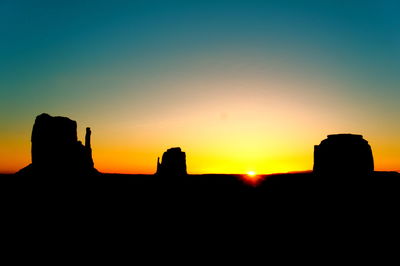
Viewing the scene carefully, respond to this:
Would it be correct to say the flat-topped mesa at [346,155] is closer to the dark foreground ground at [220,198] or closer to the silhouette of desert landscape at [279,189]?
the silhouette of desert landscape at [279,189]

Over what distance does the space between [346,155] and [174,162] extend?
25150 millimetres

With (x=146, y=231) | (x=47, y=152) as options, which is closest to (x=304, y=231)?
Result: (x=146, y=231)

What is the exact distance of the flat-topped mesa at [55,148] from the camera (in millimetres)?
26434

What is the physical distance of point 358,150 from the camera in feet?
65.3

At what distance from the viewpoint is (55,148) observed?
2711cm

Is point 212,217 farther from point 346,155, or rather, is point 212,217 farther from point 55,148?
point 55,148

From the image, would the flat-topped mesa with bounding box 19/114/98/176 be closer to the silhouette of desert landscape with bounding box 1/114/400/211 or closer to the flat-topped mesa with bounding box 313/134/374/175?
the silhouette of desert landscape with bounding box 1/114/400/211

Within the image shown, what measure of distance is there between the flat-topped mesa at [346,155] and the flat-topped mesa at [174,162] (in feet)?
77.3

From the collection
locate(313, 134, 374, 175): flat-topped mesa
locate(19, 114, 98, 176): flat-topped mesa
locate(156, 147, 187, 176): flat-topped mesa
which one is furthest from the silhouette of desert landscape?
locate(156, 147, 187, 176): flat-topped mesa

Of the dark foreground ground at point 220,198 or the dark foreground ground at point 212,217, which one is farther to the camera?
the dark foreground ground at point 220,198

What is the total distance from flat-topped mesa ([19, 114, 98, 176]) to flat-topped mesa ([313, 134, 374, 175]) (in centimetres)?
2072

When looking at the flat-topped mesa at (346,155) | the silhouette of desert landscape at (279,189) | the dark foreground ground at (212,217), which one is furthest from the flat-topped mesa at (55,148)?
the flat-topped mesa at (346,155)

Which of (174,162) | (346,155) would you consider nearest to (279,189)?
(346,155)

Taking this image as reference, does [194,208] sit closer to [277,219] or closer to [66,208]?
[277,219]
